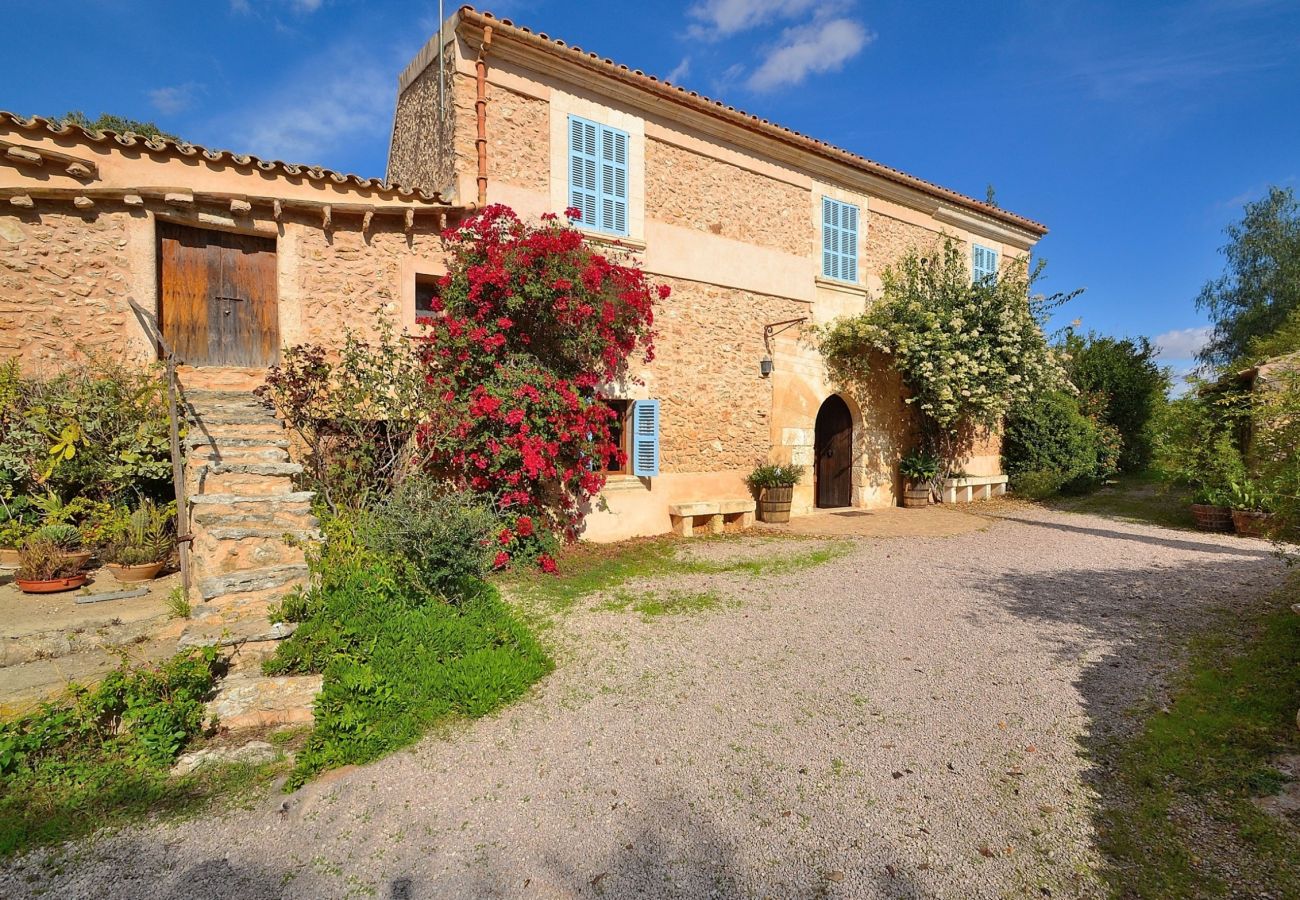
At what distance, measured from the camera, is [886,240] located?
38.5ft

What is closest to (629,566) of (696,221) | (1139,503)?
(696,221)

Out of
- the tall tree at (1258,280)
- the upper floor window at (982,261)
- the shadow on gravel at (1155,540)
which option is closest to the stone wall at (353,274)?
the shadow on gravel at (1155,540)

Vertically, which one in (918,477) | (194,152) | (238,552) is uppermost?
(194,152)

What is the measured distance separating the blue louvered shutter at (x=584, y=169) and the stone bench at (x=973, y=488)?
8.80 meters

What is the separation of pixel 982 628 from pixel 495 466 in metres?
4.94

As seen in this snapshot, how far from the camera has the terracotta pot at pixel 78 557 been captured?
4785 millimetres

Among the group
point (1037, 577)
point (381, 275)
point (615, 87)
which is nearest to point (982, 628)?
point (1037, 577)

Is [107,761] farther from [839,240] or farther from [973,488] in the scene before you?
[973,488]

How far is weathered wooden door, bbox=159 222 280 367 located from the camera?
632 centimetres

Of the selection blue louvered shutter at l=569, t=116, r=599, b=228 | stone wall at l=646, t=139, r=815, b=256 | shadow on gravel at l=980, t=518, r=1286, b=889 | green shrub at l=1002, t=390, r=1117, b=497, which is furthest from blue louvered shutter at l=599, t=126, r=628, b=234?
green shrub at l=1002, t=390, r=1117, b=497

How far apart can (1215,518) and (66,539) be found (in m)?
13.8

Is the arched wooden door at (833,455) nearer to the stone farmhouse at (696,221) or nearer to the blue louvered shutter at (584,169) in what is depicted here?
the stone farmhouse at (696,221)

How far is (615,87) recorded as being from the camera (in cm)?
841

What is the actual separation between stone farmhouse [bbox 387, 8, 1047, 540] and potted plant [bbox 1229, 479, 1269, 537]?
13.8 ft
